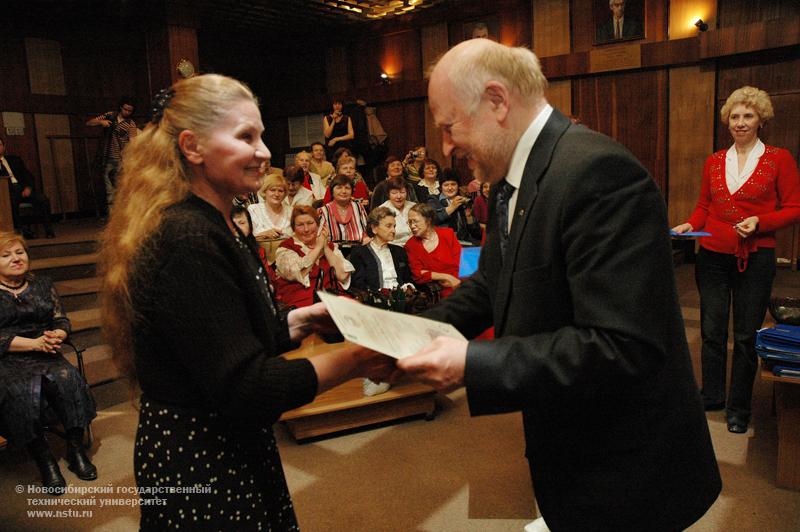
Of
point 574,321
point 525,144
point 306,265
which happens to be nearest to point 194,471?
point 574,321

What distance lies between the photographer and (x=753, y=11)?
759cm

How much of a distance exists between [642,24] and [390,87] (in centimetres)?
430

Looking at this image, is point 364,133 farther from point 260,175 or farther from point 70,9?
point 260,175

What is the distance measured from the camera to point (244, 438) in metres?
1.25

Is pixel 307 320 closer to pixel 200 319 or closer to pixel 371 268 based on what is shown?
pixel 200 319

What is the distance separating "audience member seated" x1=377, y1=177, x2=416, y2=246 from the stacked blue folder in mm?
3468

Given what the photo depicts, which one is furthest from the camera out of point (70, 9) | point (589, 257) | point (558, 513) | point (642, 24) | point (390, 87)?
point (390, 87)

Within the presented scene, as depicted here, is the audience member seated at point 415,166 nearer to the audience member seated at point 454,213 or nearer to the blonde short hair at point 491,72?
the audience member seated at point 454,213

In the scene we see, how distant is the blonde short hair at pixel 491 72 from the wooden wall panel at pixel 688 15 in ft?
26.8

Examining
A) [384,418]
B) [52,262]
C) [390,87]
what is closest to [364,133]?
[390,87]

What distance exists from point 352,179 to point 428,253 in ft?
6.50

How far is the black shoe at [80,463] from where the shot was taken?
3096 mm

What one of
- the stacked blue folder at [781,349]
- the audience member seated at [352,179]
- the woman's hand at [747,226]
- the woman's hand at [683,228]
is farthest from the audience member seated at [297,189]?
the stacked blue folder at [781,349]

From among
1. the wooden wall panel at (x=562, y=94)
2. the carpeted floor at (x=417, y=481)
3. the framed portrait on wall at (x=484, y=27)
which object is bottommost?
the carpeted floor at (x=417, y=481)
